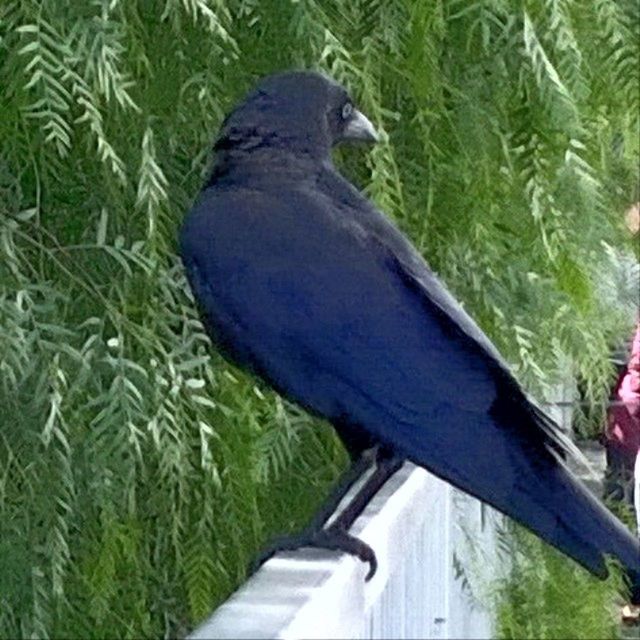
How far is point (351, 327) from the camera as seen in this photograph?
859 mm

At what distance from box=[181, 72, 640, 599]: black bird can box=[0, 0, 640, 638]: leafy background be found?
0.24 metres

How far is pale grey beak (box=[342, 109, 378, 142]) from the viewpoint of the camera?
3.05 ft

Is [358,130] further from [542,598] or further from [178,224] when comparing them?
[542,598]

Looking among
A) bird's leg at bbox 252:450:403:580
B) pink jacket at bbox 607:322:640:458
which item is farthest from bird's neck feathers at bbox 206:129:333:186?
pink jacket at bbox 607:322:640:458

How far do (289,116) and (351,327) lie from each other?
13cm

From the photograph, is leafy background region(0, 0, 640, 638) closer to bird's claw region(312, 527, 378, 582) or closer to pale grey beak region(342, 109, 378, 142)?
pale grey beak region(342, 109, 378, 142)

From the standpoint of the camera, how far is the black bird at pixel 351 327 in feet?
2.79

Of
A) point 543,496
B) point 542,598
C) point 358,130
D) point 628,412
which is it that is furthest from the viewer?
point 542,598

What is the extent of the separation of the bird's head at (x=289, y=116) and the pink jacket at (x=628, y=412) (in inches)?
22.5

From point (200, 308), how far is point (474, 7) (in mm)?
471

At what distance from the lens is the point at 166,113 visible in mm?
1274

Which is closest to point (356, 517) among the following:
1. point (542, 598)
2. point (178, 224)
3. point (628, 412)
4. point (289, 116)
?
point (289, 116)

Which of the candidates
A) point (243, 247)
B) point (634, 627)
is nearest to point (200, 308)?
point (243, 247)

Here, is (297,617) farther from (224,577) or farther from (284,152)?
(224,577)
